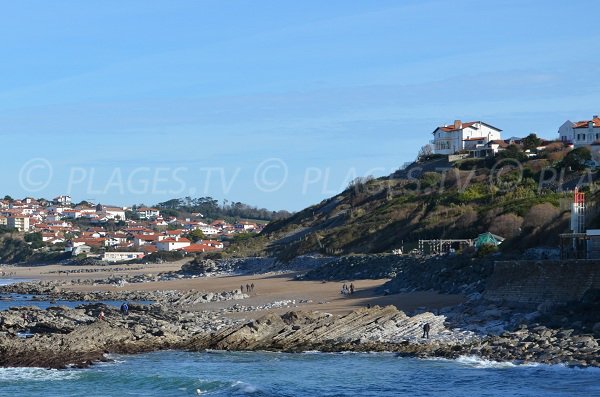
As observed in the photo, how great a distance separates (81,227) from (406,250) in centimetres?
11550

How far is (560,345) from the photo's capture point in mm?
22312

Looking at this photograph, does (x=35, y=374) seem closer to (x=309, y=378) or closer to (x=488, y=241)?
(x=309, y=378)

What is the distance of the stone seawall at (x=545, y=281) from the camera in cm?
2533

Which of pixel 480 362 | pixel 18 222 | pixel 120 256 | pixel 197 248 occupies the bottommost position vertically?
pixel 480 362

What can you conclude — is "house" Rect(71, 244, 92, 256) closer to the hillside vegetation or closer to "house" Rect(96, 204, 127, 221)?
the hillside vegetation

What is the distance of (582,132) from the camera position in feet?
255

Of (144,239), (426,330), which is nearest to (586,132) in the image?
(426,330)

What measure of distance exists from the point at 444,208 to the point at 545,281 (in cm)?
2881

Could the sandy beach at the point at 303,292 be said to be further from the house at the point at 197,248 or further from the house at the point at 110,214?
the house at the point at 110,214

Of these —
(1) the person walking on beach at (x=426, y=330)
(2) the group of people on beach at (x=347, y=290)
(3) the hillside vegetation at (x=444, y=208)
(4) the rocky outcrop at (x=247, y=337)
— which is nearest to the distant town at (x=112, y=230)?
(3) the hillside vegetation at (x=444, y=208)

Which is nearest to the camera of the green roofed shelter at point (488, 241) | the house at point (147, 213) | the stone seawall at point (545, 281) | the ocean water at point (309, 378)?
the ocean water at point (309, 378)

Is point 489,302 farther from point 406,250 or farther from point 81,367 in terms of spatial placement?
point 406,250

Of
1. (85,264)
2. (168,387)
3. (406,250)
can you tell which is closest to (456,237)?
(406,250)

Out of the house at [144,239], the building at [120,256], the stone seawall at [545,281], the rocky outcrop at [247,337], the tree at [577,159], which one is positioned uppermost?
the tree at [577,159]
